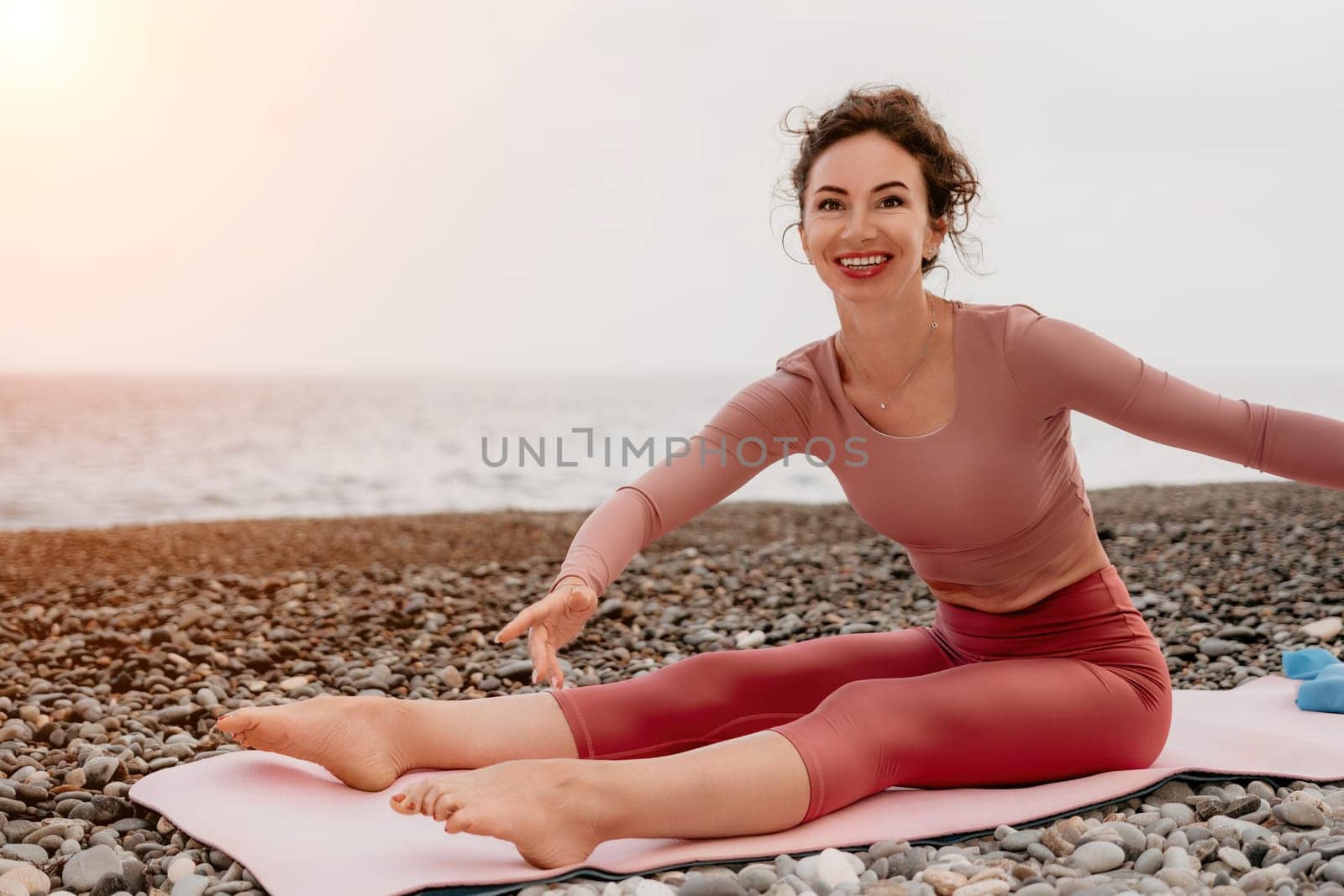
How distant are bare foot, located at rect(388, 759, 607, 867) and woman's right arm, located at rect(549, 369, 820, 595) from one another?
23.8 inches

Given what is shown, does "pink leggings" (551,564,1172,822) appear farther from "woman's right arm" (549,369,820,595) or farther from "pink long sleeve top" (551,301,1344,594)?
"woman's right arm" (549,369,820,595)

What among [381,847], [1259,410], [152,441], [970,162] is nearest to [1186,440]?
[1259,410]

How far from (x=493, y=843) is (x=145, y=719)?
1870 millimetres

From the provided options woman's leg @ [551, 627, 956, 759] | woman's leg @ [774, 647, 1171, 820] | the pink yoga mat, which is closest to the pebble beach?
the pink yoga mat

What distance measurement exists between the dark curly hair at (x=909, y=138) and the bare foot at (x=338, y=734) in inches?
62.0

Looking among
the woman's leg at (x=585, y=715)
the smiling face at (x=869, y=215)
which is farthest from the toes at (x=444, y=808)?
the smiling face at (x=869, y=215)

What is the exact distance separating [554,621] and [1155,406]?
4.43 feet

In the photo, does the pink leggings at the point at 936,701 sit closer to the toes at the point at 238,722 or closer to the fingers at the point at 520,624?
the fingers at the point at 520,624

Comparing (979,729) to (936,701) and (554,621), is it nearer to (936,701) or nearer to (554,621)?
(936,701)

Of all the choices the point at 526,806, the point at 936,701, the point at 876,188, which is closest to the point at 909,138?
the point at 876,188

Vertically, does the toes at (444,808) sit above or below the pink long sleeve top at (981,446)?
below

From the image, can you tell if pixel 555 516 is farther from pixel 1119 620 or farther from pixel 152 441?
pixel 152 441

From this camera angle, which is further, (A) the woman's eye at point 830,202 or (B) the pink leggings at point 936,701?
(A) the woman's eye at point 830,202

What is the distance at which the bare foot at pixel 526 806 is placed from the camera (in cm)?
199
